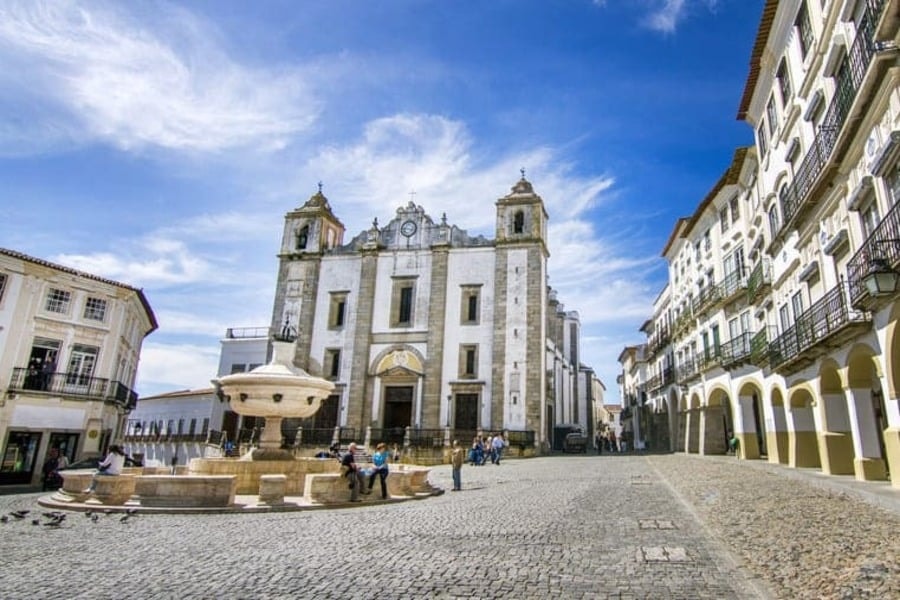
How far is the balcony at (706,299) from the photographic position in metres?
23.9

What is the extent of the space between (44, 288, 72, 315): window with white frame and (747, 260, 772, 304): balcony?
26375 millimetres

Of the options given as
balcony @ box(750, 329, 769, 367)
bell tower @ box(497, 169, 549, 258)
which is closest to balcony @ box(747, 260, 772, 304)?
balcony @ box(750, 329, 769, 367)

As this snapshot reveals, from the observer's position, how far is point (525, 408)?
29.6 meters

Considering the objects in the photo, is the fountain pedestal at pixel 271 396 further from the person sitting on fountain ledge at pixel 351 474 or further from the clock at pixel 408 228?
the clock at pixel 408 228

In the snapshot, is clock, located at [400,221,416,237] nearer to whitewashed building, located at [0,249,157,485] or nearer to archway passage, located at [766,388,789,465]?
whitewashed building, located at [0,249,157,485]

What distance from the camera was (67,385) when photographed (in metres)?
22.2

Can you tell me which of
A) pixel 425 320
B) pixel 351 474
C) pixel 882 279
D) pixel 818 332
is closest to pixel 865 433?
pixel 818 332

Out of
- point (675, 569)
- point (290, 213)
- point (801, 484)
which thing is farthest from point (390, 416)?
point (675, 569)

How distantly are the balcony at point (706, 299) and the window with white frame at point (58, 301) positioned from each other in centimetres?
2683

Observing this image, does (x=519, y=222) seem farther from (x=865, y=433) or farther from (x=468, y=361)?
(x=865, y=433)

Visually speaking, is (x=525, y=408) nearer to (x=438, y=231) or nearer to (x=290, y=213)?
(x=438, y=231)

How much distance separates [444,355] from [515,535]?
2453 cm

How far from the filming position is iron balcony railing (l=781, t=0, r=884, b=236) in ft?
31.9

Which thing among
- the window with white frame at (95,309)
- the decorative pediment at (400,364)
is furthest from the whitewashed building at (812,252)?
the window with white frame at (95,309)
